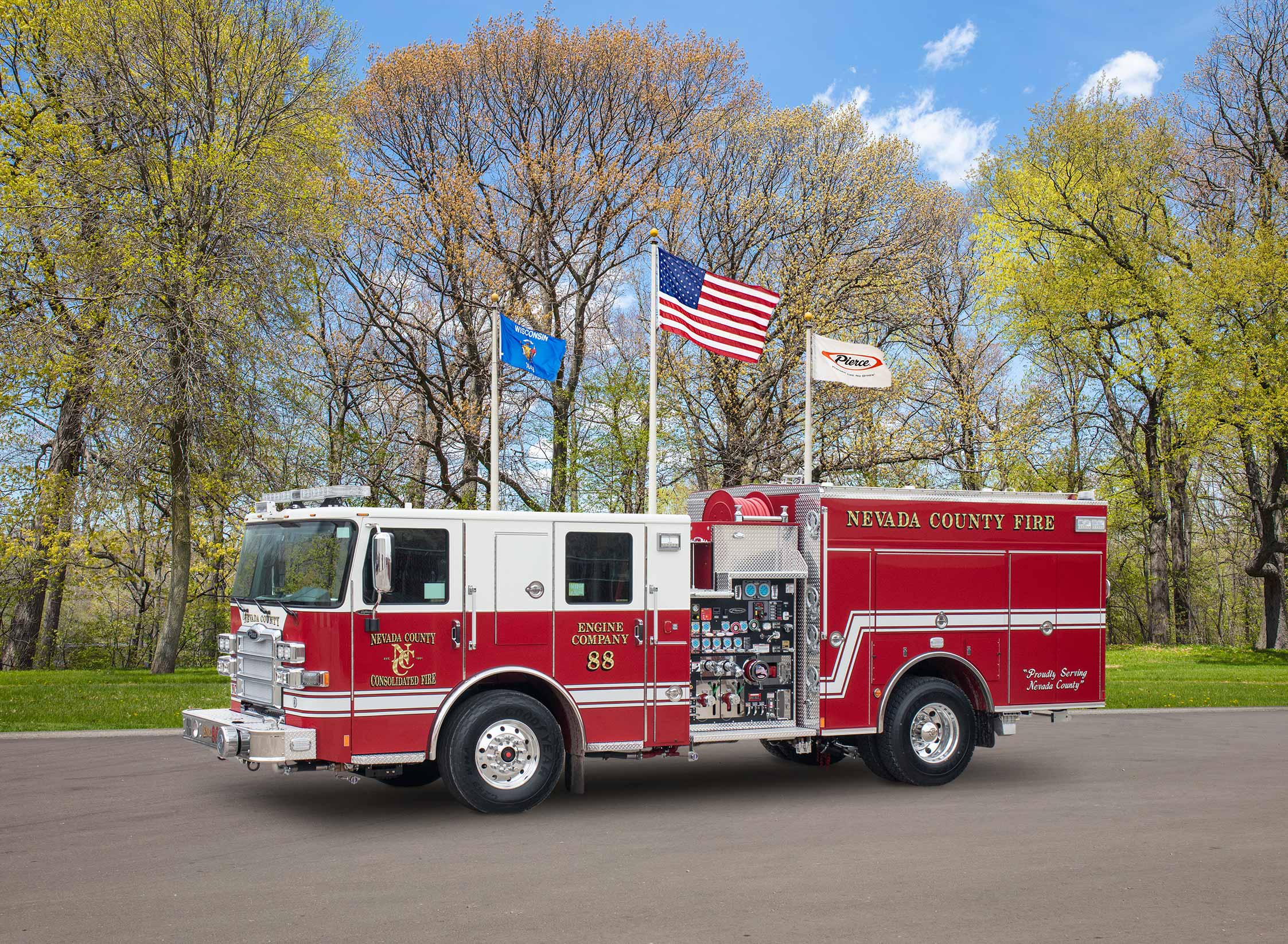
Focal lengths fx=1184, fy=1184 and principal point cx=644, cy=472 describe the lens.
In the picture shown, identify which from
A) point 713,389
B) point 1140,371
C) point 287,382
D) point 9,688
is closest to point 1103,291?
point 1140,371

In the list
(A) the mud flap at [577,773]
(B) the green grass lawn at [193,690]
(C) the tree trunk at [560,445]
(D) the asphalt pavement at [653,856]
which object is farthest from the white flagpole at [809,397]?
(C) the tree trunk at [560,445]

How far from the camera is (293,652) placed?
9766 mm

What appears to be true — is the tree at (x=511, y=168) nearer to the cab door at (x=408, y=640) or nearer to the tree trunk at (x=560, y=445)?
the tree trunk at (x=560, y=445)

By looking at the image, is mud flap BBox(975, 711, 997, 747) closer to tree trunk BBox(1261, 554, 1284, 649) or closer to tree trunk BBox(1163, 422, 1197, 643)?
tree trunk BBox(1163, 422, 1197, 643)

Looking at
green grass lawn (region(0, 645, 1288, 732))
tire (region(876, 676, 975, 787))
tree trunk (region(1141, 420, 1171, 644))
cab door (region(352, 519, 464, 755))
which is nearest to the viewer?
cab door (region(352, 519, 464, 755))

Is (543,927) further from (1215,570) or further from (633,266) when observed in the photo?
(1215,570)

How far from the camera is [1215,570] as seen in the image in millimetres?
55125

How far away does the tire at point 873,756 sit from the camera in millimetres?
12117

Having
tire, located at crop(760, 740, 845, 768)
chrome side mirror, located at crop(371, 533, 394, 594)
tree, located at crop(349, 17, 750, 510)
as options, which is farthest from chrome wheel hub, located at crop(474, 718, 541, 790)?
tree, located at crop(349, 17, 750, 510)

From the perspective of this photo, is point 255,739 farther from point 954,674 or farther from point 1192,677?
point 1192,677

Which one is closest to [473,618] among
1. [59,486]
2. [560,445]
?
[59,486]

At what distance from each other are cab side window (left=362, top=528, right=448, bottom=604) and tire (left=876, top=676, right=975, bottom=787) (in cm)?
486

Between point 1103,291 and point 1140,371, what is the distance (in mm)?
3979

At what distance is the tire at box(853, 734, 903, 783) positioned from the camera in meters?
12.1
